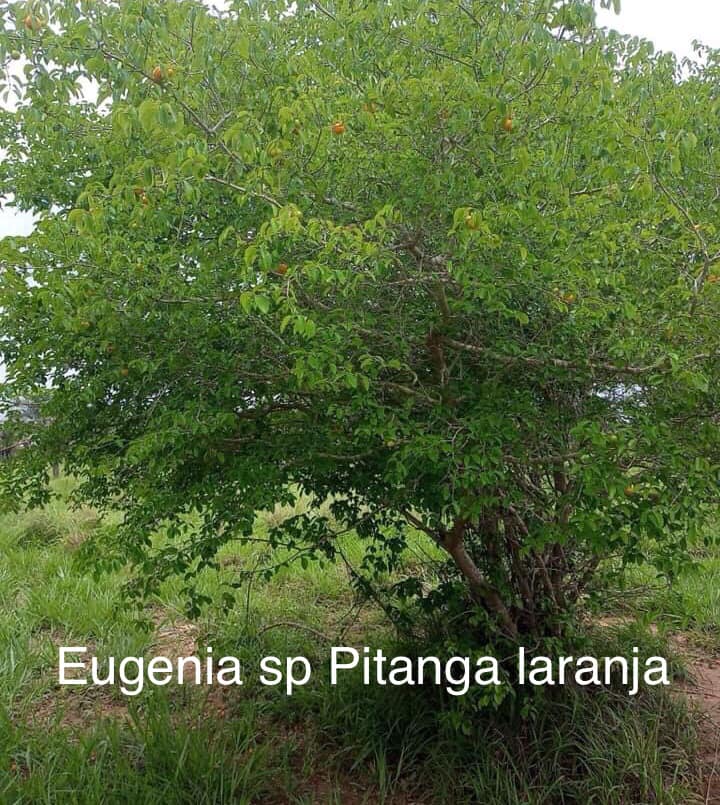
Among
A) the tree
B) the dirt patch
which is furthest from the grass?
the tree

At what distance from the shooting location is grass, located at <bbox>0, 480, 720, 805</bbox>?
285cm

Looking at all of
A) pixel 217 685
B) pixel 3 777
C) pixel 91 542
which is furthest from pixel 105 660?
pixel 91 542

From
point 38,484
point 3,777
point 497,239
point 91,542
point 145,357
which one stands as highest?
point 497,239

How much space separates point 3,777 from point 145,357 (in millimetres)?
1790

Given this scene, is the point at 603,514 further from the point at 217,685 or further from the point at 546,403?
the point at 217,685

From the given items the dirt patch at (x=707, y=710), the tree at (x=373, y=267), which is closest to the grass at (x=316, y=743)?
the dirt patch at (x=707, y=710)

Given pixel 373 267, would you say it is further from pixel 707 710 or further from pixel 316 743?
pixel 707 710

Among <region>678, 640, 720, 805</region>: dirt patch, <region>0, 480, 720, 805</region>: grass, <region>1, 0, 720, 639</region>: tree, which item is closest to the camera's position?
<region>1, 0, 720, 639</region>: tree

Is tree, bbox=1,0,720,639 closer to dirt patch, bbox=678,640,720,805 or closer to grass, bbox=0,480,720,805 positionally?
grass, bbox=0,480,720,805

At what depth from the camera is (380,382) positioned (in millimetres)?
2258

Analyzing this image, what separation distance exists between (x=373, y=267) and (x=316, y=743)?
7.52 feet

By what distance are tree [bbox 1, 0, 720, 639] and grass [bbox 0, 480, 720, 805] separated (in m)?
0.94

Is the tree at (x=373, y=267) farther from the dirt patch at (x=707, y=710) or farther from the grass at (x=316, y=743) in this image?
the dirt patch at (x=707, y=710)

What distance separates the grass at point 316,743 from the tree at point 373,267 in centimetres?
94
